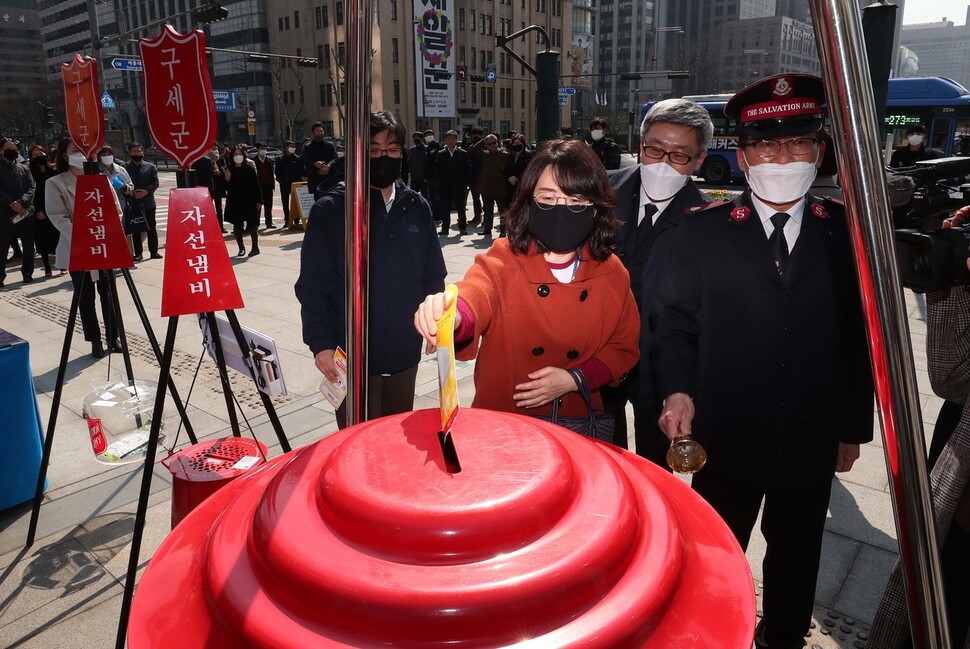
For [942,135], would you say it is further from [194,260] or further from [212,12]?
[194,260]

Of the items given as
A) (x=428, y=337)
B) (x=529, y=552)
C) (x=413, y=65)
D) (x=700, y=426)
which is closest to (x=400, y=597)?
(x=529, y=552)

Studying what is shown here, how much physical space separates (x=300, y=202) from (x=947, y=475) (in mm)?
13208

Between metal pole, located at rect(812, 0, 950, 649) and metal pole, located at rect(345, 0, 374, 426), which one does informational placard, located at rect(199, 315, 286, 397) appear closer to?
metal pole, located at rect(345, 0, 374, 426)

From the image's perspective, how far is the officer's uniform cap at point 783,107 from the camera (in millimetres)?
2066

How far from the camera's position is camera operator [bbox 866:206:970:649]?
1851 millimetres

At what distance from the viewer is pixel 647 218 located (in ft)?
10.1

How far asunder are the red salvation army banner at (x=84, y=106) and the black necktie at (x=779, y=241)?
310 cm

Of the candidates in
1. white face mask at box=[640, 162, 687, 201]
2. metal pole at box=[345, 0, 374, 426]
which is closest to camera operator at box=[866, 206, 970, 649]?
white face mask at box=[640, 162, 687, 201]

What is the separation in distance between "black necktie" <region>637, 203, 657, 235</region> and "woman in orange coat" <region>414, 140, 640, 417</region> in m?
0.82

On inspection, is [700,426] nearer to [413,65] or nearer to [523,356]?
[523,356]

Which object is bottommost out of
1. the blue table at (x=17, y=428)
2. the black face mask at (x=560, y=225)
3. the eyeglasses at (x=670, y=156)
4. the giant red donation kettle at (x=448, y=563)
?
the blue table at (x=17, y=428)

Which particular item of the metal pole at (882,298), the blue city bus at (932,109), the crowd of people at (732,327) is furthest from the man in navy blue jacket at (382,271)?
the blue city bus at (932,109)

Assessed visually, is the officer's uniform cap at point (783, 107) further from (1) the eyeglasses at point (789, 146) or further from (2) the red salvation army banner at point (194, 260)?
(2) the red salvation army banner at point (194, 260)

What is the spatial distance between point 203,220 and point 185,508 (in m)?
1.08
